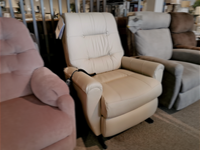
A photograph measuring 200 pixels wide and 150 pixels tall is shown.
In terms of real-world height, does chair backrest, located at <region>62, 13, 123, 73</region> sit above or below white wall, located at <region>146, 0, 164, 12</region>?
below

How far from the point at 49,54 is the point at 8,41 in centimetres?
56

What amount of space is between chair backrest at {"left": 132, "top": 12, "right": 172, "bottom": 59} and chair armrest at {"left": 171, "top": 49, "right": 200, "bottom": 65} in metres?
0.09

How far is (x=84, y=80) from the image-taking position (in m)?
1.00

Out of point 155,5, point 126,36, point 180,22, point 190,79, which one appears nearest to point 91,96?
point 190,79

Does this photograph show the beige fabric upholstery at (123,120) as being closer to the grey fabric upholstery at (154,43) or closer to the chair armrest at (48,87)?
the chair armrest at (48,87)

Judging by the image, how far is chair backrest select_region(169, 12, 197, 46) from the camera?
1.97 meters

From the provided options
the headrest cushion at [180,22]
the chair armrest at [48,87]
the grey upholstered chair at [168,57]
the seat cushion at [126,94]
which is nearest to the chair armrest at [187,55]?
the grey upholstered chair at [168,57]

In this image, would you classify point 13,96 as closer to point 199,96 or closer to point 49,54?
point 49,54

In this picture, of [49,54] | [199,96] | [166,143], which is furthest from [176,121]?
[49,54]

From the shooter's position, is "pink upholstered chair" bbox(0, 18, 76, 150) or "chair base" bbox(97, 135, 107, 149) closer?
"pink upholstered chair" bbox(0, 18, 76, 150)

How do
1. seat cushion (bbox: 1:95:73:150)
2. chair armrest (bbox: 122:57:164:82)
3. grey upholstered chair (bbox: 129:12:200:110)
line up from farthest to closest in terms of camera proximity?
grey upholstered chair (bbox: 129:12:200:110)
chair armrest (bbox: 122:57:164:82)
seat cushion (bbox: 1:95:73:150)

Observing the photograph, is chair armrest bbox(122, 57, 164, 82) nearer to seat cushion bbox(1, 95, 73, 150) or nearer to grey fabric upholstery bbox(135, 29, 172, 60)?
grey fabric upholstery bbox(135, 29, 172, 60)

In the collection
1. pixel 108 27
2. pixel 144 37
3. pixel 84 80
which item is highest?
pixel 108 27

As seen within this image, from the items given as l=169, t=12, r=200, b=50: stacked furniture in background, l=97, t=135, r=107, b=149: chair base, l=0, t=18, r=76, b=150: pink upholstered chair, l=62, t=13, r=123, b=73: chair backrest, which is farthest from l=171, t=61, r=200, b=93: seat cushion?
l=0, t=18, r=76, b=150: pink upholstered chair
